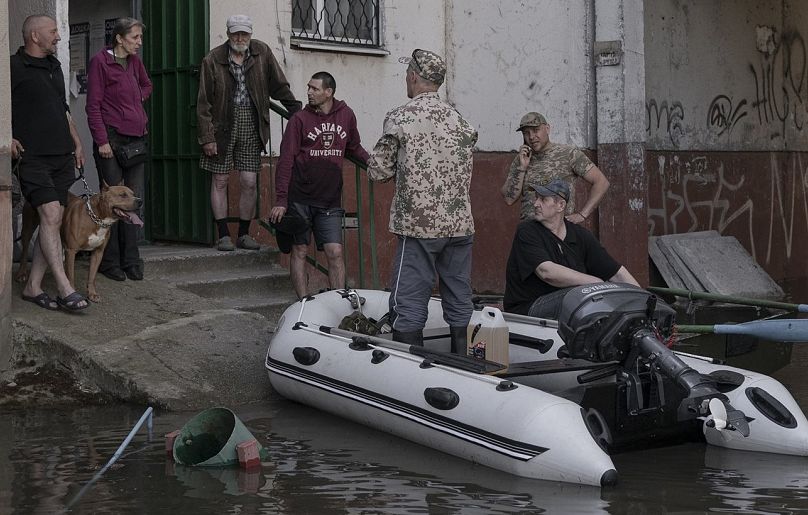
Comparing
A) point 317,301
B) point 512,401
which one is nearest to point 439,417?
point 512,401

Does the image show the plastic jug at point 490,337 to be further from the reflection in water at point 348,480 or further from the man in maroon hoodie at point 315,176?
the man in maroon hoodie at point 315,176

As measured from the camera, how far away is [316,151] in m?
9.51

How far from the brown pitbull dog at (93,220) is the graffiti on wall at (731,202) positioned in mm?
6800

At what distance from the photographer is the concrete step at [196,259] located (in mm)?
9828

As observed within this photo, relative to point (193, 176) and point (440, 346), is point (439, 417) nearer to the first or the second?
point (440, 346)

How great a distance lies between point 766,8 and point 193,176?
841cm

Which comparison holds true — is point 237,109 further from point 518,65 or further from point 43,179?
point 518,65

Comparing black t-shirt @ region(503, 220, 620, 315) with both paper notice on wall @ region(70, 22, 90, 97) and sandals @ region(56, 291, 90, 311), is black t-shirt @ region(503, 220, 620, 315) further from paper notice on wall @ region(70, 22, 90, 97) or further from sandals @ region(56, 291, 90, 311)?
paper notice on wall @ region(70, 22, 90, 97)

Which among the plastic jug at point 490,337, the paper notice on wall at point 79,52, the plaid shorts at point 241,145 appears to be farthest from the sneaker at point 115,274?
Result: the plastic jug at point 490,337

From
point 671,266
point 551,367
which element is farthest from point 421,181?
point 671,266

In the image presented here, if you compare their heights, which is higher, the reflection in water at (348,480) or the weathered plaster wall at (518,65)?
the weathered plaster wall at (518,65)

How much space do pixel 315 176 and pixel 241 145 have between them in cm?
116

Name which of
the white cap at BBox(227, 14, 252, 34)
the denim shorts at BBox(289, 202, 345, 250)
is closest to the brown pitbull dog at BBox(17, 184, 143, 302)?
the denim shorts at BBox(289, 202, 345, 250)

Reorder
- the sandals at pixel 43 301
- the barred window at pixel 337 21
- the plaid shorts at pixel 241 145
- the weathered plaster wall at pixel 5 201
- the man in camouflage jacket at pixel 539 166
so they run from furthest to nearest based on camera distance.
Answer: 1. the barred window at pixel 337 21
2. the plaid shorts at pixel 241 145
3. the man in camouflage jacket at pixel 539 166
4. the sandals at pixel 43 301
5. the weathered plaster wall at pixel 5 201
